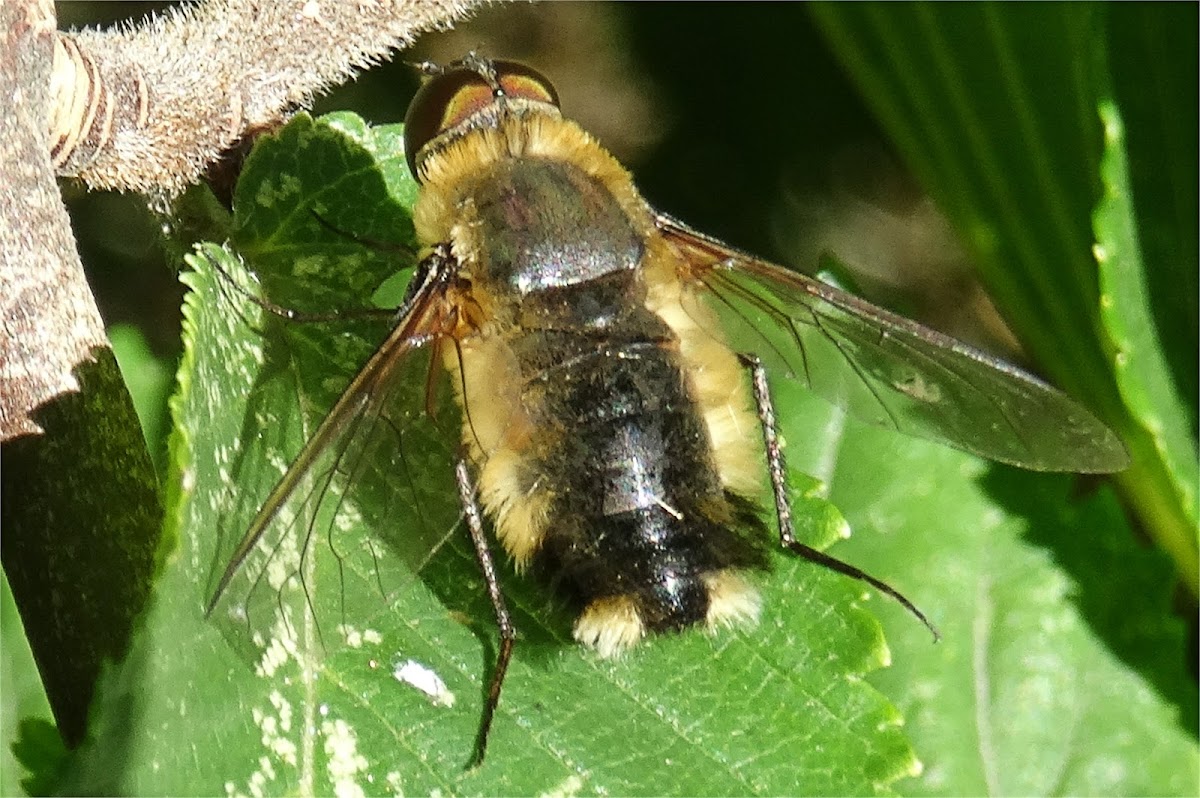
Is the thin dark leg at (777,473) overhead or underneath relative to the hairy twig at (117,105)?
underneath

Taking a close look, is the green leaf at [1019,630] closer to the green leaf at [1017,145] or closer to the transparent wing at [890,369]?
the green leaf at [1017,145]

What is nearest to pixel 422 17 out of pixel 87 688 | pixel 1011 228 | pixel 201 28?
pixel 201 28

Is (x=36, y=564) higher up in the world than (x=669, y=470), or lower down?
lower down

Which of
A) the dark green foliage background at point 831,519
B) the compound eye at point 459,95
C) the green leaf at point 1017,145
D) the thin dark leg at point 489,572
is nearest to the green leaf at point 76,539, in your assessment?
Answer: the dark green foliage background at point 831,519

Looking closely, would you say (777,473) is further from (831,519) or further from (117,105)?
(117,105)

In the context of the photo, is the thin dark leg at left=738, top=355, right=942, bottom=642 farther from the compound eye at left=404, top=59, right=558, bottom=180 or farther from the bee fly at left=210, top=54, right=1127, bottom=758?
the compound eye at left=404, top=59, right=558, bottom=180

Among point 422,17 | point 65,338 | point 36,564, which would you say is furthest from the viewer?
point 422,17

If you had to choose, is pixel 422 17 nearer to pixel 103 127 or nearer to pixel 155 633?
pixel 103 127
